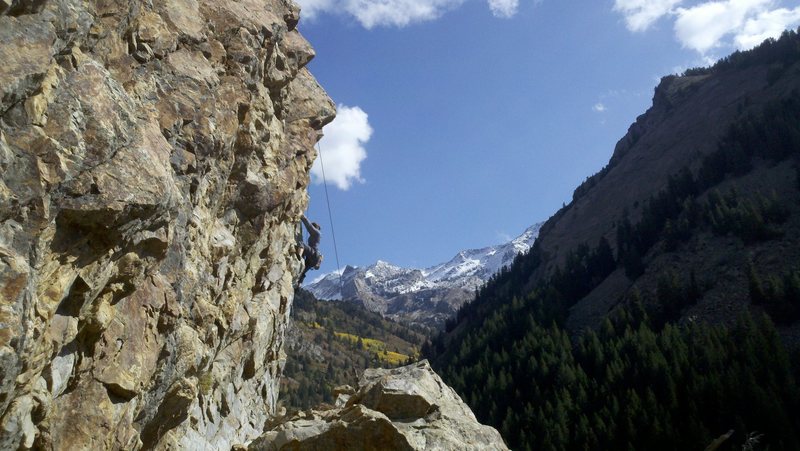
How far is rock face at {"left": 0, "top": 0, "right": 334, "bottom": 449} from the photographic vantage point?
977 centimetres

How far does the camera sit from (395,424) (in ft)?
49.8

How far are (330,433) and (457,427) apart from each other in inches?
147

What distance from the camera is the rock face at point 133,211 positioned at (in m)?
9.77

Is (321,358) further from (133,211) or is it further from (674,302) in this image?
(133,211)

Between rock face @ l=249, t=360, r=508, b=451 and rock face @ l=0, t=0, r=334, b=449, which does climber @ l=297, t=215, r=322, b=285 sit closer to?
rock face @ l=0, t=0, r=334, b=449

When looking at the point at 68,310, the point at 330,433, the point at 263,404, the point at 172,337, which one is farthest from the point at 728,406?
the point at 68,310

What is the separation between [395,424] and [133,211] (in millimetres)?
8766

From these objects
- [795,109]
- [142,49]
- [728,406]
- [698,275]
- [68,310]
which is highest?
[795,109]

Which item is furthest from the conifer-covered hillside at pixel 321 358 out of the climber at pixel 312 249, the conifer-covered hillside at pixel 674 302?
the climber at pixel 312 249

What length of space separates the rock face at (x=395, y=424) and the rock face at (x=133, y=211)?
14.5 feet

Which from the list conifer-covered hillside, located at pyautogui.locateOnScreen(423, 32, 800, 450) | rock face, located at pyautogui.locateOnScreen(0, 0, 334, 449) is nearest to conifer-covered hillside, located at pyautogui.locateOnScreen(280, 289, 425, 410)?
conifer-covered hillside, located at pyautogui.locateOnScreen(423, 32, 800, 450)

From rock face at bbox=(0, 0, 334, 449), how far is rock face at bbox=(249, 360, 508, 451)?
443 cm

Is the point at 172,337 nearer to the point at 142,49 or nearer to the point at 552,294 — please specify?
the point at 142,49

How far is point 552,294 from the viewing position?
3521 inches
